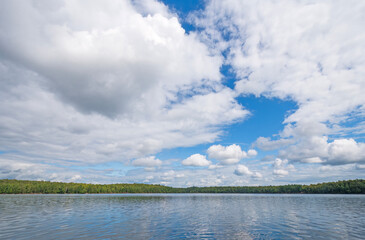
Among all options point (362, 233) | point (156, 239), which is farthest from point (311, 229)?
point (156, 239)

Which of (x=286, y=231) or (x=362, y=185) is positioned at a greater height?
(x=362, y=185)

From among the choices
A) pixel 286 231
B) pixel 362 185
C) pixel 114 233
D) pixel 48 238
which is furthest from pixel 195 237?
pixel 362 185

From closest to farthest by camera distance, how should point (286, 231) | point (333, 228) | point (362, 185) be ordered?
point (286, 231) < point (333, 228) < point (362, 185)

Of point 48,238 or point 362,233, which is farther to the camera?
point 362,233

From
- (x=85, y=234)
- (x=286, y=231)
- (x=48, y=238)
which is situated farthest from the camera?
(x=286, y=231)

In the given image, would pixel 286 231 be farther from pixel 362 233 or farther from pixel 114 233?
pixel 114 233

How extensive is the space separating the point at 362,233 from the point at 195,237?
85.6ft

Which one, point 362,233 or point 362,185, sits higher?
point 362,185

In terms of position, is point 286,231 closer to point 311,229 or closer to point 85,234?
point 311,229

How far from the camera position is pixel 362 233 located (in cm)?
3206

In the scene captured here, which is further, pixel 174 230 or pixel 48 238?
pixel 174 230

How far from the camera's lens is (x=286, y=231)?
1330 inches

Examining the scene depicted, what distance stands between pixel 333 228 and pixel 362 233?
4.47m

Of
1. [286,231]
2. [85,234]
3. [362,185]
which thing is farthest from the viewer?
[362,185]
